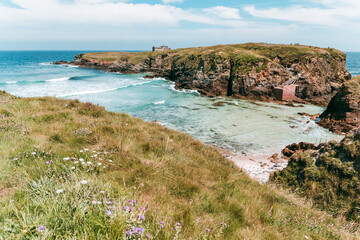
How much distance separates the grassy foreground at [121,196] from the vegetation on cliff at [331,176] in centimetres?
130

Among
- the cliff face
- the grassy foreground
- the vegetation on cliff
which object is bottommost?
the vegetation on cliff

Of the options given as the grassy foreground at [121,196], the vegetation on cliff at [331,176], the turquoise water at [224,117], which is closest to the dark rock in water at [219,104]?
the turquoise water at [224,117]

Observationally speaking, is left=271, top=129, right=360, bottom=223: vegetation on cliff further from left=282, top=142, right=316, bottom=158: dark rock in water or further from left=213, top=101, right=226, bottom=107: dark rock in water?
left=213, top=101, right=226, bottom=107: dark rock in water

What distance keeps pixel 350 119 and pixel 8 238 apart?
33.1 m

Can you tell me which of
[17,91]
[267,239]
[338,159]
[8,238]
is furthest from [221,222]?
[17,91]

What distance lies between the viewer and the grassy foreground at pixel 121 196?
1976mm

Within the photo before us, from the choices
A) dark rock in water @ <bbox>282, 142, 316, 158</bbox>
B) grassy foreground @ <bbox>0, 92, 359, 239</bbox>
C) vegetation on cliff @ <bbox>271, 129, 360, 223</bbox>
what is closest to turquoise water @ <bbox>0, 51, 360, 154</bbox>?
dark rock in water @ <bbox>282, 142, 316, 158</bbox>

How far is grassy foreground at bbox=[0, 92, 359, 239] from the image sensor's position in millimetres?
1976

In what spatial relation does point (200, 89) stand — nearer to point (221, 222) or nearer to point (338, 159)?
point (338, 159)

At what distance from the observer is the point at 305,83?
4381 centimetres

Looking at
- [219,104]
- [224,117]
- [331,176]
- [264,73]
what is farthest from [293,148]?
[264,73]

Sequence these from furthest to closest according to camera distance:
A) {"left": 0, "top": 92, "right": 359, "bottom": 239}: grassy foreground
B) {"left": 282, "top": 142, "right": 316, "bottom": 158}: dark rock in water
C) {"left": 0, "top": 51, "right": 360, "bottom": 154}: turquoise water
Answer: {"left": 0, "top": 51, "right": 360, "bottom": 154}: turquoise water < {"left": 282, "top": 142, "right": 316, "bottom": 158}: dark rock in water < {"left": 0, "top": 92, "right": 359, "bottom": 239}: grassy foreground

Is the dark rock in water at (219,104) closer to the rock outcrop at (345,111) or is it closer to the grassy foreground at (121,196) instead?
the rock outcrop at (345,111)

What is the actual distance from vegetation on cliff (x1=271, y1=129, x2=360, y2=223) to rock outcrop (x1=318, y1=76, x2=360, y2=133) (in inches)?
823
